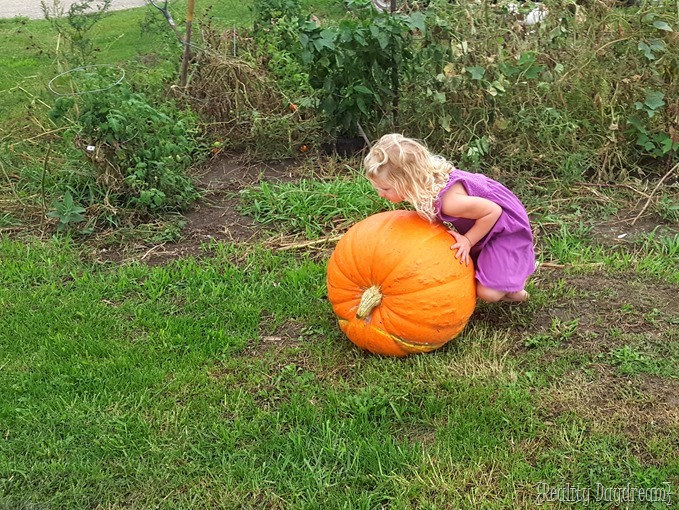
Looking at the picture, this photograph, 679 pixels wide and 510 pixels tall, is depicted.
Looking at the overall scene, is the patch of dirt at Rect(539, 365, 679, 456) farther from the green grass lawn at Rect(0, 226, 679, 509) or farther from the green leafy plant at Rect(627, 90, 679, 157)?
the green leafy plant at Rect(627, 90, 679, 157)

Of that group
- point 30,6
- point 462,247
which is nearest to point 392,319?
point 462,247

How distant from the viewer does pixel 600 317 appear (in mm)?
3508

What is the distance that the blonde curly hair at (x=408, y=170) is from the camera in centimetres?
316

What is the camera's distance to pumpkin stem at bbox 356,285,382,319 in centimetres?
324

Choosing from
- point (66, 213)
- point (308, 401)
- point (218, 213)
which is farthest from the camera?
point (218, 213)

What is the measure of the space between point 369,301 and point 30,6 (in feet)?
42.8

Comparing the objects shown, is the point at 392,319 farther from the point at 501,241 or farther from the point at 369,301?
the point at 501,241

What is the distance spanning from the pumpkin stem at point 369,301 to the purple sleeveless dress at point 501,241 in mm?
498

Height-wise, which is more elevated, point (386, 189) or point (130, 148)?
point (386, 189)

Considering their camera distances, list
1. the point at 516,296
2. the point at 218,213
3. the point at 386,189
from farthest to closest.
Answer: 1. the point at 218,213
2. the point at 516,296
3. the point at 386,189

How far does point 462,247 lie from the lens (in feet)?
10.7

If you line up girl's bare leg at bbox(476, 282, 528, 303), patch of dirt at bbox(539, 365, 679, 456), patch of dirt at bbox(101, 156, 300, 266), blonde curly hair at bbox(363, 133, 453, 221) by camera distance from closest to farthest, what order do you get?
patch of dirt at bbox(539, 365, 679, 456), blonde curly hair at bbox(363, 133, 453, 221), girl's bare leg at bbox(476, 282, 528, 303), patch of dirt at bbox(101, 156, 300, 266)

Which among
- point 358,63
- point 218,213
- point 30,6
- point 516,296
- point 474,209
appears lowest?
point 30,6

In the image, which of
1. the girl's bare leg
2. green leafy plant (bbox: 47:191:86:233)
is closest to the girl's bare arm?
the girl's bare leg
